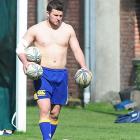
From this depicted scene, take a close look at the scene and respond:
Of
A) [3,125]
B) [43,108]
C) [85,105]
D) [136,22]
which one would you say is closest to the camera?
[43,108]

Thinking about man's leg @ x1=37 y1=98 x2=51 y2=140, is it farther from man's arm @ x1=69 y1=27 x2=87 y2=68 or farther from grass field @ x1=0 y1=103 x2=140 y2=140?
grass field @ x1=0 y1=103 x2=140 y2=140

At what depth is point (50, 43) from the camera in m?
11.9

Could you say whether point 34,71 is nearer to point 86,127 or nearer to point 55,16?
point 55,16

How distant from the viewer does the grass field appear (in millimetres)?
13648

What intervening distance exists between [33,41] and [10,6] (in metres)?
2.42

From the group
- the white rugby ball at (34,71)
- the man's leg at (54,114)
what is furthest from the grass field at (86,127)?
the white rugby ball at (34,71)

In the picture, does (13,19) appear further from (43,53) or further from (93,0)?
(93,0)

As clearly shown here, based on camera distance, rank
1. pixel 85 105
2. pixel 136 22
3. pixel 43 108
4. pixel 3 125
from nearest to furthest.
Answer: pixel 43 108, pixel 3 125, pixel 85 105, pixel 136 22

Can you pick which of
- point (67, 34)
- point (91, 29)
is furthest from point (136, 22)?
point (67, 34)

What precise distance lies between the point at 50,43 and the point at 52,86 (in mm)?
588

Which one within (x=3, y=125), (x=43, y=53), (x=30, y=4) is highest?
(x=30, y=4)

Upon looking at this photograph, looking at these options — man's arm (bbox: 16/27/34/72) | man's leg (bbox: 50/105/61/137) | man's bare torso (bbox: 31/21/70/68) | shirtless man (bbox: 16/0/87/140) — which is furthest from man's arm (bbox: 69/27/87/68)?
man's leg (bbox: 50/105/61/137)

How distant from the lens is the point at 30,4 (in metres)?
23.2

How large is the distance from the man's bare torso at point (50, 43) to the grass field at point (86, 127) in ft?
5.75
